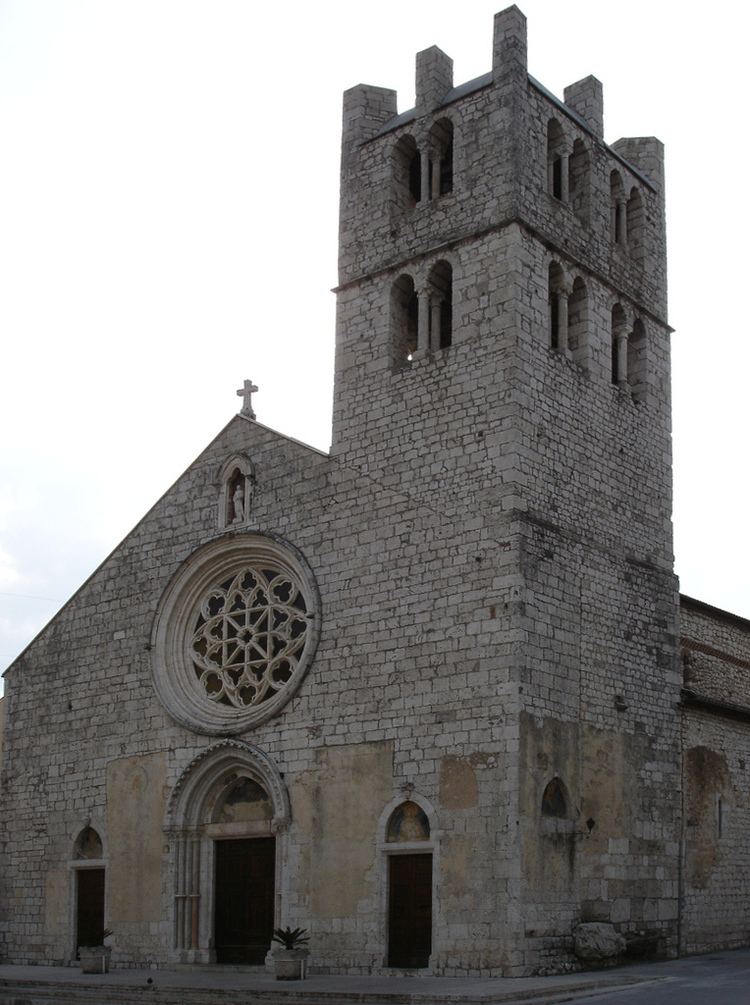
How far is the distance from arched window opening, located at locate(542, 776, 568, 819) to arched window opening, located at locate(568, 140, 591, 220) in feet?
33.2

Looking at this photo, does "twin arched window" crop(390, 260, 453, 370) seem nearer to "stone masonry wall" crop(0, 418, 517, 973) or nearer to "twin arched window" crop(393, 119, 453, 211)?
"twin arched window" crop(393, 119, 453, 211)

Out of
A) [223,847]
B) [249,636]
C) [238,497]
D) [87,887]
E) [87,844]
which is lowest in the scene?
[87,887]

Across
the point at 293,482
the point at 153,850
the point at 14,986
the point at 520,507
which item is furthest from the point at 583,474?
the point at 14,986

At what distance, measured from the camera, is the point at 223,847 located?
78.1 ft

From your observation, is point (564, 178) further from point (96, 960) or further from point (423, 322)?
point (96, 960)

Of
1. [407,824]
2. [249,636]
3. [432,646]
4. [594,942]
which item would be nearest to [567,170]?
[432,646]

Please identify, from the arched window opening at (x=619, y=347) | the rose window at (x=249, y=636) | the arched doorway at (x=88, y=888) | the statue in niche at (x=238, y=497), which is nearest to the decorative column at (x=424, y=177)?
the arched window opening at (x=619, y=347)

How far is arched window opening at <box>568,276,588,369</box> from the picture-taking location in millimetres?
23703

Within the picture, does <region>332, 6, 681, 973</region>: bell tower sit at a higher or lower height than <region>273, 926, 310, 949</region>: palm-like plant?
higher

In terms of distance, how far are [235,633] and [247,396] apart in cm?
440

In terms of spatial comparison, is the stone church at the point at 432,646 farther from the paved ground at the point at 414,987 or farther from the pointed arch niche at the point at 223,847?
the paved ground at the point at 414,987

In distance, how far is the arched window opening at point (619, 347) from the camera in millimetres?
24578

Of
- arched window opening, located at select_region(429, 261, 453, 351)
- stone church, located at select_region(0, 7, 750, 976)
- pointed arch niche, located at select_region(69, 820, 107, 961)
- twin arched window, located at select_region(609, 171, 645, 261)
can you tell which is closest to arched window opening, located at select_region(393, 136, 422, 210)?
stone church, located at select_region(0, 7, 750, 976)

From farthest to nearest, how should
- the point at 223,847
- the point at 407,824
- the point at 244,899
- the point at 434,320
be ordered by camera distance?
1. the point at 223,847
2. the point at 434,320
3. the point at 244,899
4. the point at 407,824
